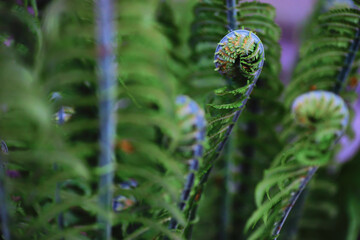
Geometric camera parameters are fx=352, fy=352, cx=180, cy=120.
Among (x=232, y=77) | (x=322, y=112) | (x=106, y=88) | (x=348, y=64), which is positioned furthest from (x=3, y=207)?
(x=348, y=64)

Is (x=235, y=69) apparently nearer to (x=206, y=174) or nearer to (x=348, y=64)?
(x=206, y=174)

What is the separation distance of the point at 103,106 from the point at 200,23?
29 centimetres

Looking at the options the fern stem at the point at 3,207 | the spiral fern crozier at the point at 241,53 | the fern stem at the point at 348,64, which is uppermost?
the fern stem at the point at 348,64

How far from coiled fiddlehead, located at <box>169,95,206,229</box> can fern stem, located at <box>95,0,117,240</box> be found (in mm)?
99

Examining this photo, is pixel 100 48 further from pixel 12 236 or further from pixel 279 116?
pixel 279 116

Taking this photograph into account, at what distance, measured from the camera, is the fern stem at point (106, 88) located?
264 mm

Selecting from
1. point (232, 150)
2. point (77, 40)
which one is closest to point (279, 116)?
point (232, 150)

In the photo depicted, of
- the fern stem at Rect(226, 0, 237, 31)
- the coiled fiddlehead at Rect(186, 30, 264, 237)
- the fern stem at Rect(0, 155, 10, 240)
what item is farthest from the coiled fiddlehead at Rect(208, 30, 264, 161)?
the fern stem at Rect(0, 155, 10, 240)

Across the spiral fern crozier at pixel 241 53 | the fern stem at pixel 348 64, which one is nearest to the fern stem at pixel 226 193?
the fern stem at pixel 348 64

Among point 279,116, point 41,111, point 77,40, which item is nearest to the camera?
point 41,111

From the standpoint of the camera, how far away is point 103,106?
0.29 meters

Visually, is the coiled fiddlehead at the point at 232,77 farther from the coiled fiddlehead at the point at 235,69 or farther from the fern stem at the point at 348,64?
the fern stem at the point at 348,64

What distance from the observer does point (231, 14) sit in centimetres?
46

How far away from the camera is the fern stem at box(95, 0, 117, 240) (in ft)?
0.87
